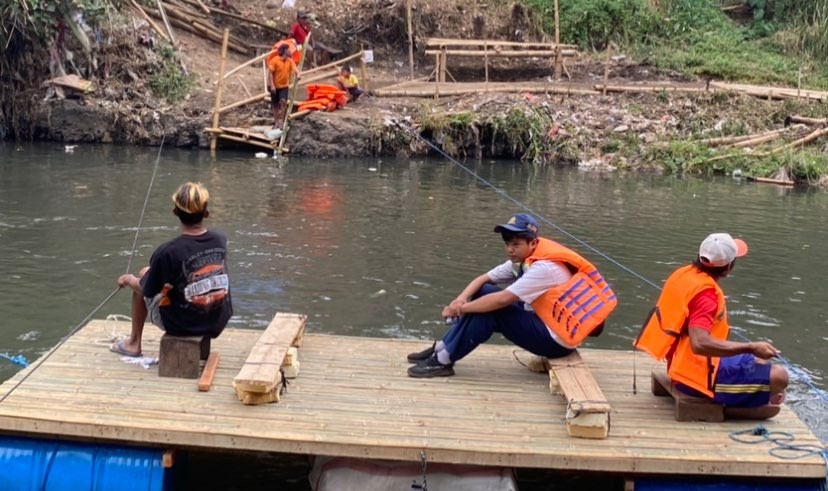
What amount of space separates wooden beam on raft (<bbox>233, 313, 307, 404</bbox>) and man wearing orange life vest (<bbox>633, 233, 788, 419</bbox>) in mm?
2158

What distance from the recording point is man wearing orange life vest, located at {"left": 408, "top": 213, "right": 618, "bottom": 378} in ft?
18.3

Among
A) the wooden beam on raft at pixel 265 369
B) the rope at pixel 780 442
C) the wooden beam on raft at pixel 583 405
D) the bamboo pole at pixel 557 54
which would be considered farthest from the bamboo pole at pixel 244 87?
the rope at pixel 780 442

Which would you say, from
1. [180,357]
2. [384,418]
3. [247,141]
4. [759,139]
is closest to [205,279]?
[180,357]

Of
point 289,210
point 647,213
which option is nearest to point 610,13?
point 647,213

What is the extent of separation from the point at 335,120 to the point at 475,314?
1413 centimetres

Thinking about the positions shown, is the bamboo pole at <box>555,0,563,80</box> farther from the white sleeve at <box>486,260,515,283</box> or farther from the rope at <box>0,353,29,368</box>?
the rope at <box>0,353,29,368</box>

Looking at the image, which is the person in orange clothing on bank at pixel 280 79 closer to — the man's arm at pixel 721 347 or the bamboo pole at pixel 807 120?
the bamboo pole at pixel 807 120

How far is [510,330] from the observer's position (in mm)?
5707

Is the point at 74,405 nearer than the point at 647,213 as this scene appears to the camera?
Yes

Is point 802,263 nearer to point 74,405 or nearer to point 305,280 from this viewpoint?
point 305,280

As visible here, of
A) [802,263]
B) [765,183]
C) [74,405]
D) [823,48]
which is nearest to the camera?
[74,405]

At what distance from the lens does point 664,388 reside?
554 centimetres

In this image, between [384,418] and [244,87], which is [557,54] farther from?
[384,418]

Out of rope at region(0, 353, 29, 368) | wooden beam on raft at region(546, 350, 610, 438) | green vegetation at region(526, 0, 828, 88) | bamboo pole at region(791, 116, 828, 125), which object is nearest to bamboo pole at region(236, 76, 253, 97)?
green vegetation at region(526, 0, 828, 88)
